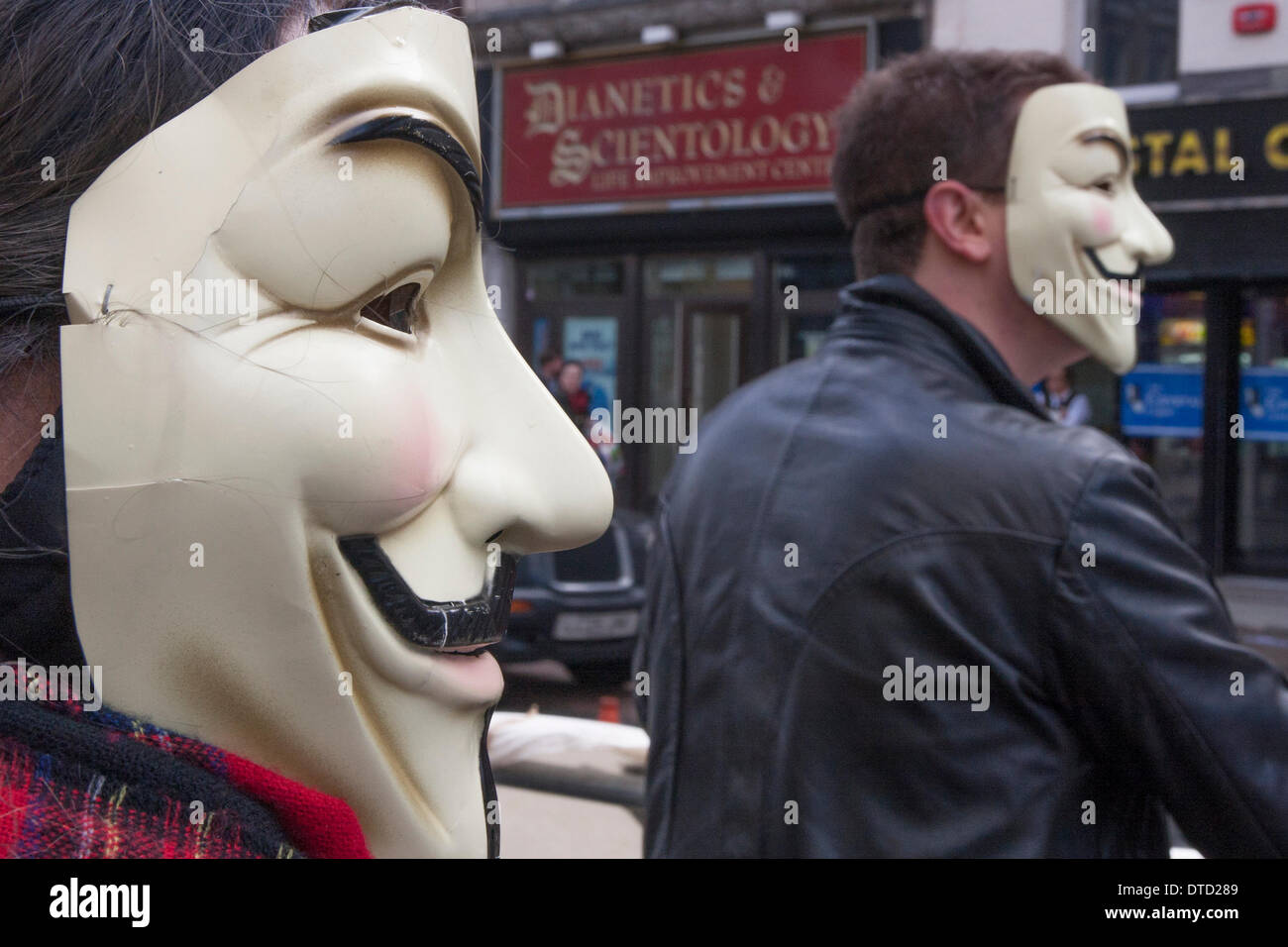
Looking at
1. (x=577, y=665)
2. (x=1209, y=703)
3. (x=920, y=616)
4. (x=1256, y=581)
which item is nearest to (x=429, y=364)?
(x=920, y=616)

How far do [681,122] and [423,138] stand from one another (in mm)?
11603

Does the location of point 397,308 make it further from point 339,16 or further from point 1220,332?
point 1220,332

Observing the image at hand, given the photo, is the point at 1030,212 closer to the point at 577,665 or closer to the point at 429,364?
the point at 429,364

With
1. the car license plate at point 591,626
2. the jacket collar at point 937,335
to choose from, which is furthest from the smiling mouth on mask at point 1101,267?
the car license plate at point 591,626

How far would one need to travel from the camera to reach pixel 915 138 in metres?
2.27

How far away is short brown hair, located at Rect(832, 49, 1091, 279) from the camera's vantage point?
2248mm

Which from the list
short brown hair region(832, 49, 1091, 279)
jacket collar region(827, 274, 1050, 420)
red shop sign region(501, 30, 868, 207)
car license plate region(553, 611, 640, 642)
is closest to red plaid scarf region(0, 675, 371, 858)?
jacket collar region(827, 274, 1050, 420)

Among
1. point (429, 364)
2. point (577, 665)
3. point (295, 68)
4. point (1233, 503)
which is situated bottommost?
point (577, 665)

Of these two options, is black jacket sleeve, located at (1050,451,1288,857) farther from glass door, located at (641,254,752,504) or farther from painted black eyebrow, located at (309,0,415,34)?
glass door, located at (641,254,752,504)

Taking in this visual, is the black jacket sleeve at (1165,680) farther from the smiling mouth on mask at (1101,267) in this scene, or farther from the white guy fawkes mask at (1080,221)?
the smiling mouth on mask at (1101,267)

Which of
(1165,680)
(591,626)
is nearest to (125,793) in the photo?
(1165,680)

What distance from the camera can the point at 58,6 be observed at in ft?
3.51

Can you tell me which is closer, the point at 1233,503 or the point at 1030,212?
the point at 1030,212

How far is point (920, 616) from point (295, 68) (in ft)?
3.58
